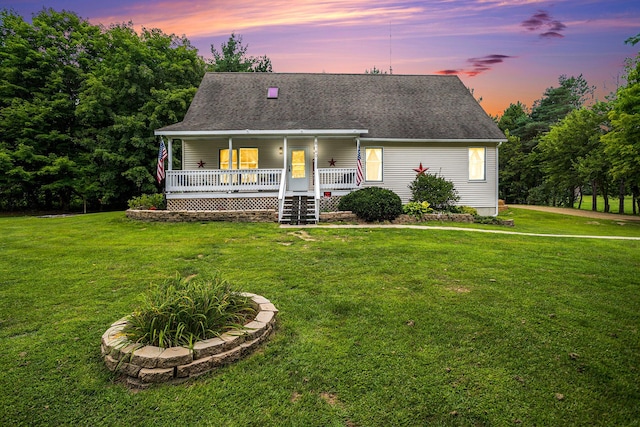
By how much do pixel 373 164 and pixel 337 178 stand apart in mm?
2416

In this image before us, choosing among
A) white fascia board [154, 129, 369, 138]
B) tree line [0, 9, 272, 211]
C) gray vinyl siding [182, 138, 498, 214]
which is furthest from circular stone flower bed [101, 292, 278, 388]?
tree line [0, 9, 272, 211]

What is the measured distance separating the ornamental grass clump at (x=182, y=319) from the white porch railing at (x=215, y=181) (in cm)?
1073

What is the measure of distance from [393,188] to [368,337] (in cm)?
1303

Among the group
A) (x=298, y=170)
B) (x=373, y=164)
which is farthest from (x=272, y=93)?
(x=373, y=164)

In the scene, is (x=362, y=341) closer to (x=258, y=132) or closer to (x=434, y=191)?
(x=258, y=132)

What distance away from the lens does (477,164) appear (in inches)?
658

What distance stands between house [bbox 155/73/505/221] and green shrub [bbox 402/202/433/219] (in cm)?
230

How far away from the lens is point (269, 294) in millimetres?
5340

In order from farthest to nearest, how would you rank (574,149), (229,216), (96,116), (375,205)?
(574,149)
(96,116)
(229,216)
(375,205)

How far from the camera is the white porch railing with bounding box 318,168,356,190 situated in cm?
1494

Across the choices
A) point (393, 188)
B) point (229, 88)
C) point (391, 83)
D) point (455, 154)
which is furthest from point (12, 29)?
point (455, 154)


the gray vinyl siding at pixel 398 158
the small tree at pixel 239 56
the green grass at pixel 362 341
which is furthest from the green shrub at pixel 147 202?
the small tree at pixel 239 56

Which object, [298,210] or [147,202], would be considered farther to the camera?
[147,202]

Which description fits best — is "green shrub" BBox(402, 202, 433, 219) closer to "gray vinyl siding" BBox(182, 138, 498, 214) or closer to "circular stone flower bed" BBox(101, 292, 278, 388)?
"gray vinyl siding" BBox(182, 138, 498, 214)
